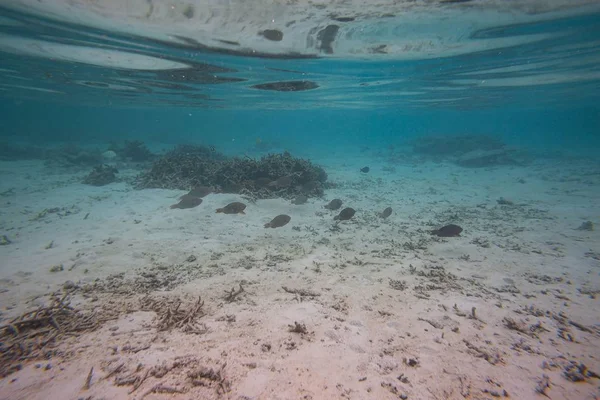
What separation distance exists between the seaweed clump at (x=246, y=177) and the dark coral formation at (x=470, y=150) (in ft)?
69.9

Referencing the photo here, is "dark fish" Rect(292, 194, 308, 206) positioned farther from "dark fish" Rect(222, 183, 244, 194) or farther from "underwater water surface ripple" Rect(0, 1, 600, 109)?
"underwater water surface ripple" Rect(0, 1, 600, 109)

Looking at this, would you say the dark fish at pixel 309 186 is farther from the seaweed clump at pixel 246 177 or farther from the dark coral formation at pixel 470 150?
the dark coral formation at pixel 470 150

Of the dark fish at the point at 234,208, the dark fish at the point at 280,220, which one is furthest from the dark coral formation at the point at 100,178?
the dark fish at the point at 280,220

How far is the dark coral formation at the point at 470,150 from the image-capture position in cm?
2845

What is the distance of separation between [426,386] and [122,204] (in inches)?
549

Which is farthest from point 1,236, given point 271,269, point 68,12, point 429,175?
point 429,175

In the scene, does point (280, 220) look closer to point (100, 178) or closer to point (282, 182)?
point (282, 182)

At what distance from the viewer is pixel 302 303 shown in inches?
208

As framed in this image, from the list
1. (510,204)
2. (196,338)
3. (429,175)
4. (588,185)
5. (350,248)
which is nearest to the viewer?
(196,338)

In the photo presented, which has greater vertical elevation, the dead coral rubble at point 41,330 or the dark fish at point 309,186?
the dead coral rubble at point 41,330

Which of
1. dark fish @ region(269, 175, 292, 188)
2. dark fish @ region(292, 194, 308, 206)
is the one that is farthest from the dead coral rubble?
dark fish @ region(292, 194, 308, 206)

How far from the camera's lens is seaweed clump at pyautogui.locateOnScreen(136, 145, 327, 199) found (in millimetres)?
14227

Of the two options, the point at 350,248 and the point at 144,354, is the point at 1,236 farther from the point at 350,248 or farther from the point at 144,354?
the point at 350,248

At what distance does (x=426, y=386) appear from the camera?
3.39 metres
